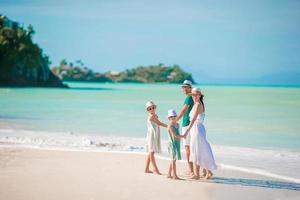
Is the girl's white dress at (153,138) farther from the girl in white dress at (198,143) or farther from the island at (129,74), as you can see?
the island at (129,74)

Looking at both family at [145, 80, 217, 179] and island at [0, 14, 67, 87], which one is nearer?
family at [145, 80, 217, 179]

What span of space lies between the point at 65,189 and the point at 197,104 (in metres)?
2.39

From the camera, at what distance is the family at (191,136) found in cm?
687

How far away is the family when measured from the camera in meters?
6.87

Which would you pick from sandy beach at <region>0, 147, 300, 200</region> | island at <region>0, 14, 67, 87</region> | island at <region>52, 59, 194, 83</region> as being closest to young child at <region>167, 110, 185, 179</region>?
sandy beach at <region>0, 147, 300, 200</region>

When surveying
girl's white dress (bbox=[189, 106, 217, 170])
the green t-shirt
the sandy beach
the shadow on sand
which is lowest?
the sandy beach

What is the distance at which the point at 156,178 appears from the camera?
6.94 meters

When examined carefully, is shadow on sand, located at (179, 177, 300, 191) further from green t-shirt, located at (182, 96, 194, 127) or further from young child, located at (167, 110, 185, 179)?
green t-shirt, located at (182, 96, 194, 127)

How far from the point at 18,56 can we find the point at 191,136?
80.9 metres

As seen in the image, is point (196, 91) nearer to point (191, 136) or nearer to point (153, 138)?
point (191, 136)

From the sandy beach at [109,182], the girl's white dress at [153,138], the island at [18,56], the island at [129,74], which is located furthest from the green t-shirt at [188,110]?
the island at [129,74]

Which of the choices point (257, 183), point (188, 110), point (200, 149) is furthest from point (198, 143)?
point (257, 183)

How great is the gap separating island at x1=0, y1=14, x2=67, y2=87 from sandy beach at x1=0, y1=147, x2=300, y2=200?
3017 inches

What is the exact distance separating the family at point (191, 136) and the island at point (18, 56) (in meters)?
77.6
